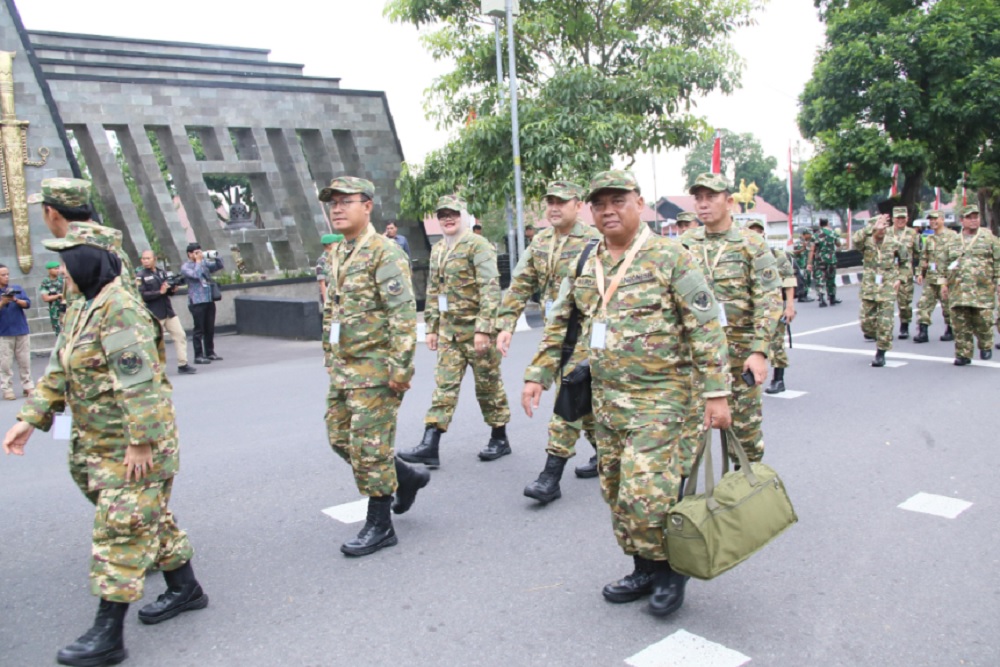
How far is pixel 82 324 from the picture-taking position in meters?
3.23

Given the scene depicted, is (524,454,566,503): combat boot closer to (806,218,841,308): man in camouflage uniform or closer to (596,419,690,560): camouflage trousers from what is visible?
(596,419,690,560): camouflage trousers

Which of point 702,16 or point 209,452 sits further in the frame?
point 702,16

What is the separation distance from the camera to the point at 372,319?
4215mm

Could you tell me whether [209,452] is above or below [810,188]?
below

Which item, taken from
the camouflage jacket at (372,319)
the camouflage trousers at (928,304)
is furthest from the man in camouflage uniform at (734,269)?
the camouflage trousers at (928,304)

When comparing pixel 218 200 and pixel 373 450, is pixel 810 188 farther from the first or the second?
pixel 218 200

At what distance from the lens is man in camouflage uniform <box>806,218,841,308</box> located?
1588cm

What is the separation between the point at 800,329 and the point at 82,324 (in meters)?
11.4

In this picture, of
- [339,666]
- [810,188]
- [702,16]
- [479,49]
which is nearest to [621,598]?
[339,666]

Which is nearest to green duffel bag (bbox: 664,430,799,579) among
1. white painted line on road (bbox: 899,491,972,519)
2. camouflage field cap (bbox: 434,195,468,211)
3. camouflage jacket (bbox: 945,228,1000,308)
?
white painted line on road (bbox: 899,491,972,519)

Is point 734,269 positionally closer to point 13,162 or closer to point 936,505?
point 936,505

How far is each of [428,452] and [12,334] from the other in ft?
20.9

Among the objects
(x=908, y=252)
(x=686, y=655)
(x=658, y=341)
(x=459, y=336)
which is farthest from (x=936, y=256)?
(x=686, y=655)

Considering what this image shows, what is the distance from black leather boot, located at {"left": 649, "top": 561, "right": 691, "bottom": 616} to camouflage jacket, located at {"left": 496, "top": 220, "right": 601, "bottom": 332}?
6.90 feet
